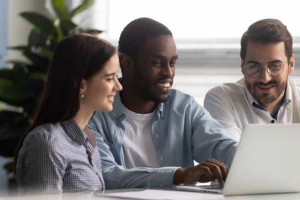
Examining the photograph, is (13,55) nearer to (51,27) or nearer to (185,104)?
(51,27)

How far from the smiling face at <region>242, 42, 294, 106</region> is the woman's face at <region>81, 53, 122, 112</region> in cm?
78

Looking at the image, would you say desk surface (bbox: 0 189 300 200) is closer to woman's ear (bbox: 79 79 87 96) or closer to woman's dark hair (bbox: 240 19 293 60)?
woman's ear (bbox: 79 79 87 96)

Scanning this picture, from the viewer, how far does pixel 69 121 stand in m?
1.36

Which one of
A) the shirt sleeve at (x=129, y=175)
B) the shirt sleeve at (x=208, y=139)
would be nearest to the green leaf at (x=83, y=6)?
the shirt sleeve at (x=208, y=139)

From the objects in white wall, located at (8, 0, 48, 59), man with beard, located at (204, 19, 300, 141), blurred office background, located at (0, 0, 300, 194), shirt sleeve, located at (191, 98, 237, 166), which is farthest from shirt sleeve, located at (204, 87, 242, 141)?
white wall, located at (8, 0, 48, 59)

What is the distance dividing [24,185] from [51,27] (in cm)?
209

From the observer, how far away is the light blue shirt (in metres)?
1.68

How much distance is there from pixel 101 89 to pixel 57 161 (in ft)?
0.84

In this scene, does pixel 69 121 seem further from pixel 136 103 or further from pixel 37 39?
pixel 37 39

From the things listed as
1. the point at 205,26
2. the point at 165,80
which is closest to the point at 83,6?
the point at 205,26

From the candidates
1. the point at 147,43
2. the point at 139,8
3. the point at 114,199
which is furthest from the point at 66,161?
the point at 139,8

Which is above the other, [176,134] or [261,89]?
[261,89]

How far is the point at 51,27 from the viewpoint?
321cm

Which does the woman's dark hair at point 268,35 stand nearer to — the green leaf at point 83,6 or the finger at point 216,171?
the finger at point 216,171
